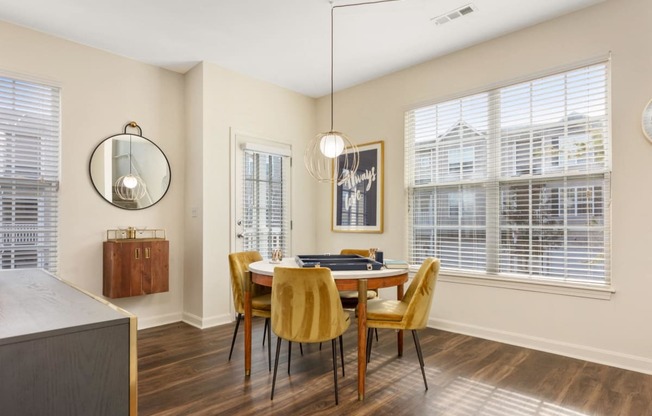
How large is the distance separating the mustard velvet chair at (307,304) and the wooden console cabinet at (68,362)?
124cm

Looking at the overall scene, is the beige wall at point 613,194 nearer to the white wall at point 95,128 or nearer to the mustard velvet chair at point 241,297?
the mustard velvet chair at point 241,297

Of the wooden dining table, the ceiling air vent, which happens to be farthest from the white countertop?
the ceiling air vent

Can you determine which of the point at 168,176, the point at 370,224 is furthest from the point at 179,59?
the point at 370,224

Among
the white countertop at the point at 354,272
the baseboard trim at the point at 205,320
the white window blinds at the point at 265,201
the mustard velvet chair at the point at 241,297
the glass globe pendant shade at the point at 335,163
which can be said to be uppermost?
the glass globe pendant shade at the point at 335,163

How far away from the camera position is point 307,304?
2.22 meters

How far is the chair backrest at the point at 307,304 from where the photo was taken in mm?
2203

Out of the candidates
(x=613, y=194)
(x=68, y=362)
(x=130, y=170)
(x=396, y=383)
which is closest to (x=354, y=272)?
(x=396, y=383)

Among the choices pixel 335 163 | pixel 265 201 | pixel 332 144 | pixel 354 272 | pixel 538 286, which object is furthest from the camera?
pixel 335 163

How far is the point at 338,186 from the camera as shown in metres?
4.89

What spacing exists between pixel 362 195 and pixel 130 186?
8.43ft

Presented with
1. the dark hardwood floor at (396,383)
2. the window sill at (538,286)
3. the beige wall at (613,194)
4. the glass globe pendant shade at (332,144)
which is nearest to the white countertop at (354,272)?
the dark hardwood floor at (396,383)

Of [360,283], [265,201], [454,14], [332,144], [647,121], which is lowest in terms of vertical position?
[360,283]

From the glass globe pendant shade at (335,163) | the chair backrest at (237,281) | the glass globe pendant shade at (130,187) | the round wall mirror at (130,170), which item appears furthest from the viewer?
the glass globe pendant shade at (335,163)

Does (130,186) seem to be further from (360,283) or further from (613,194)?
(613,194)
